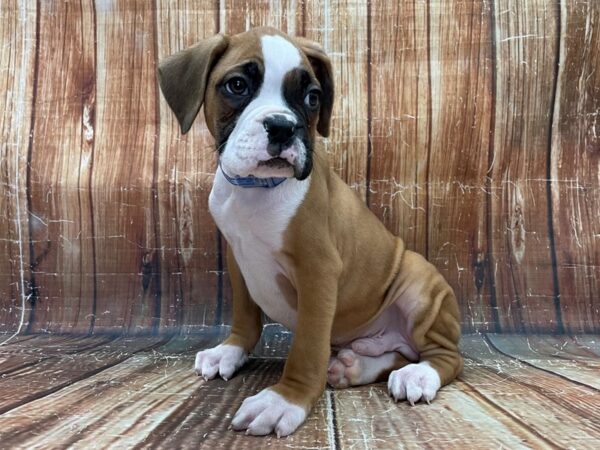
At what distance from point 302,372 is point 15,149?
2.30 metres

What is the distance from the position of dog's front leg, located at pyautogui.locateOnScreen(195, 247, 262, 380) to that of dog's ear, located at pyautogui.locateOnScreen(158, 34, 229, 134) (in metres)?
0.75

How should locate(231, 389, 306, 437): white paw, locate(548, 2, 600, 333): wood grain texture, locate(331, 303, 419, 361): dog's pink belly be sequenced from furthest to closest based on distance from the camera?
locate(548, 2, 600, 333): wood grain texture
locate(331, 303, 419, 361): dog's pink belly
locate(231, 389, 306, 437): white paw

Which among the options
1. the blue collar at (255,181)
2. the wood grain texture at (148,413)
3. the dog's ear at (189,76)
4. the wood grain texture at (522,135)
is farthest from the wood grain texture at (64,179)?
the wood grain texture at (522,135)

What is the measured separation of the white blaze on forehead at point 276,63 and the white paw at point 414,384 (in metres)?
1.16

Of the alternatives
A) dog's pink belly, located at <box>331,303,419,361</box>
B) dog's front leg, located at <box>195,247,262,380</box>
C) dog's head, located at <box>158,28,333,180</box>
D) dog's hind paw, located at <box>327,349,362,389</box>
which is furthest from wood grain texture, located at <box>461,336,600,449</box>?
dog's head, located at <box>158,28,333,180</box>

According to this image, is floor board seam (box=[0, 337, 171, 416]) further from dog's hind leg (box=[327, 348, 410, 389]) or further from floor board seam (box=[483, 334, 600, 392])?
floor board seam (box=[483, 334, 600, 392])

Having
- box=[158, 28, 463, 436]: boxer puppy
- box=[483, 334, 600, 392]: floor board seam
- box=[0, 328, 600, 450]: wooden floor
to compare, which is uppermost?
box=[158, 28, 463, 436]: boxer puppy

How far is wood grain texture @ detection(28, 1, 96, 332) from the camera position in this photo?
3113mm

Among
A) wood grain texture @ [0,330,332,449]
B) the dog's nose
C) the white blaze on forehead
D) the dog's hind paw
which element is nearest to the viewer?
wood grain texture @ [0,330,332,449]

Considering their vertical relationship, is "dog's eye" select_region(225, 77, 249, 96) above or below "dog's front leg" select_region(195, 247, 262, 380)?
above

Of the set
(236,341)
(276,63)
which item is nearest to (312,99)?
(276,63)

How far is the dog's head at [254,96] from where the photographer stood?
180cm

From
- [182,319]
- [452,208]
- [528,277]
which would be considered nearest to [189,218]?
[182,319]

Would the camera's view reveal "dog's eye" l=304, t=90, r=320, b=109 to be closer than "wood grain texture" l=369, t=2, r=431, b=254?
Yes
